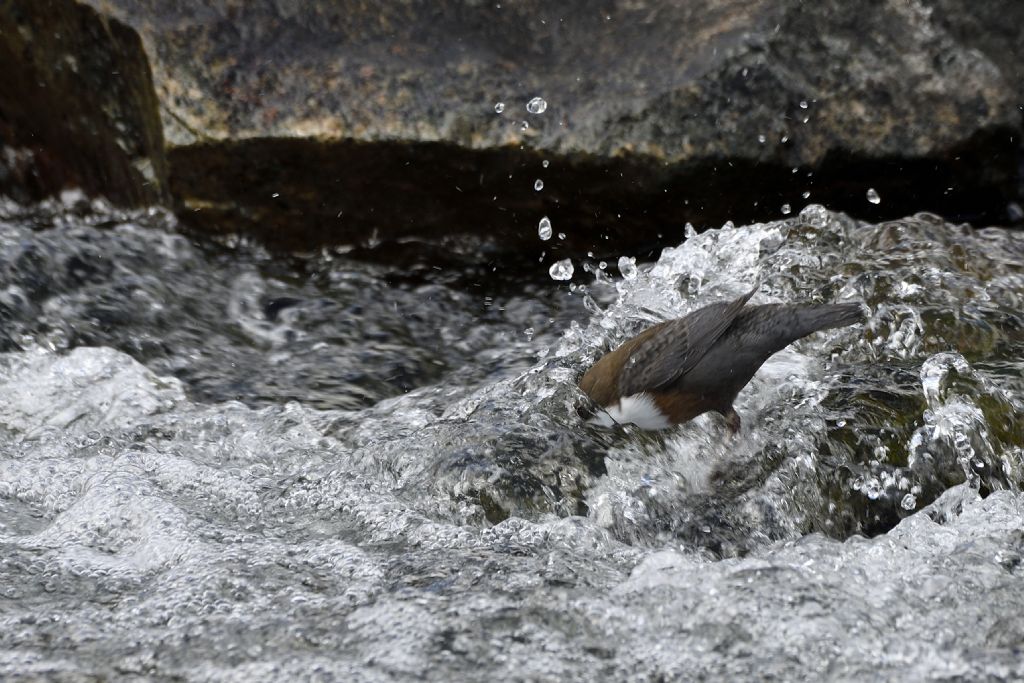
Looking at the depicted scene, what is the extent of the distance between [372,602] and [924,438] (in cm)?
168

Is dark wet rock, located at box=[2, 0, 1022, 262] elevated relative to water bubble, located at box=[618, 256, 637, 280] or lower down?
elevated

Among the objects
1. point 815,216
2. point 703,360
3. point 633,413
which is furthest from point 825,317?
point 815,216

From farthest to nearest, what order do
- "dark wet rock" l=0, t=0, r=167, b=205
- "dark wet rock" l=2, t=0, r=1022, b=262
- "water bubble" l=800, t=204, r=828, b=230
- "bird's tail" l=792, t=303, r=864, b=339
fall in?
"dark wet rock" l=0, t=0, r=167, b=205, "dark wet rock" l=2, t=0, r=1022, b=262, "water bubble" l=800, t=204, r=828, b=230, "bird's tail" l=792, t=303, r=864, b=339

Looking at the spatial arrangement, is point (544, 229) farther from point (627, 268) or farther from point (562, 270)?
point (627, 268)

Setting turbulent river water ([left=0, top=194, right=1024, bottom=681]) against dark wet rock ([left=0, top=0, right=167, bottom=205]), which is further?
dark wet rock ([left=0, top=0, right=167, bottom=205])

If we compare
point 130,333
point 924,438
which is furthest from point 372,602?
point 130,333

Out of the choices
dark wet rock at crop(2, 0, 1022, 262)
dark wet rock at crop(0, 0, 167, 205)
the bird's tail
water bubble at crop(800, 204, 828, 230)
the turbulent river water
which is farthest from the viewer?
dark wet rock at crop(0, 0, 167, 205)

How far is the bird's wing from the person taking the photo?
3.31 m

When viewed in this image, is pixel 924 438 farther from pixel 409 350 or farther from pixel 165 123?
pixel 165 123

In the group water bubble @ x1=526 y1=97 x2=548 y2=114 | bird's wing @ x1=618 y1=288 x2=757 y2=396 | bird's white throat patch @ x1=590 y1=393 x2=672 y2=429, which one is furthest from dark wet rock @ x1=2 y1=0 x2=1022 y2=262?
bird's white throat patch @ x1=590 y1=393 x2=672 y2=429

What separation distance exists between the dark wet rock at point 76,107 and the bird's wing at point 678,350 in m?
2.31

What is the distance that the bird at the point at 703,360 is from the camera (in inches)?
129

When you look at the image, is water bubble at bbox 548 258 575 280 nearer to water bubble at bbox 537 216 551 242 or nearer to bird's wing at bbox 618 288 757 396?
water bubble at bbox 537 216 551 242

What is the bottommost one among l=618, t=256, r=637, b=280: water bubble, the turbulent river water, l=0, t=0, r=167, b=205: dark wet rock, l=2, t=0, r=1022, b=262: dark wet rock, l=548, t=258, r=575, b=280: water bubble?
the turbulent river water
